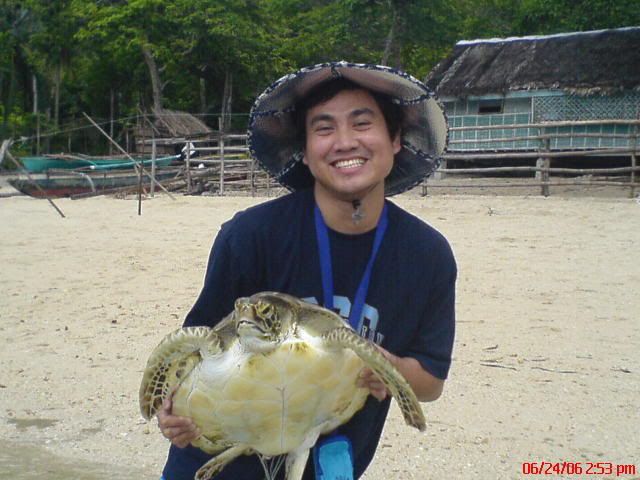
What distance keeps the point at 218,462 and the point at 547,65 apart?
16973 mm

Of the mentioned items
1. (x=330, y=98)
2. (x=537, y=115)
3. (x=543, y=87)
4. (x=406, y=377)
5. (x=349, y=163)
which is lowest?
(x=406, y=377)

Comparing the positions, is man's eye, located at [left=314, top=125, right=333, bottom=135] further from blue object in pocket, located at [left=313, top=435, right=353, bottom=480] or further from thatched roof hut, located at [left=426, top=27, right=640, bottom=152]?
Answer: thatched roof hut, located at [left=426, top=27, right=640, bottom=152]

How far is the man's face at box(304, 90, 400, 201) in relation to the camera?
5.66ft

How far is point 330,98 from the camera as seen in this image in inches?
71.2

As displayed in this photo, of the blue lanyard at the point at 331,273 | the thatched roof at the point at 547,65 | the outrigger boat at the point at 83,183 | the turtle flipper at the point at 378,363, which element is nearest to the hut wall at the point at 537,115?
the thatched roof at the point at 547,65

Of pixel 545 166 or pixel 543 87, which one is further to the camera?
pixel 543 87

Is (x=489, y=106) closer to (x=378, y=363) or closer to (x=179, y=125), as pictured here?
(x=179, y=125)

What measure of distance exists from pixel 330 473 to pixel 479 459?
5.56 feet

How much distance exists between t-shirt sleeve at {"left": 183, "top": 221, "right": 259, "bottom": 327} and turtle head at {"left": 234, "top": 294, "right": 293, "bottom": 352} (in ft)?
0.72

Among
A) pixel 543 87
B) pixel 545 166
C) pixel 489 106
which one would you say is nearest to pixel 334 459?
pixel 545 166

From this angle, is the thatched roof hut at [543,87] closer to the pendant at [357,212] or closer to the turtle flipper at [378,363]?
the pendant at [357,212]

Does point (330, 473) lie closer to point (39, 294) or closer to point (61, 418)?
point (61, 418)

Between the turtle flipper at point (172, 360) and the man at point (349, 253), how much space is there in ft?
0.22

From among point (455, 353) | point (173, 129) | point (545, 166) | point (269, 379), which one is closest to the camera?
point (269, 379)
